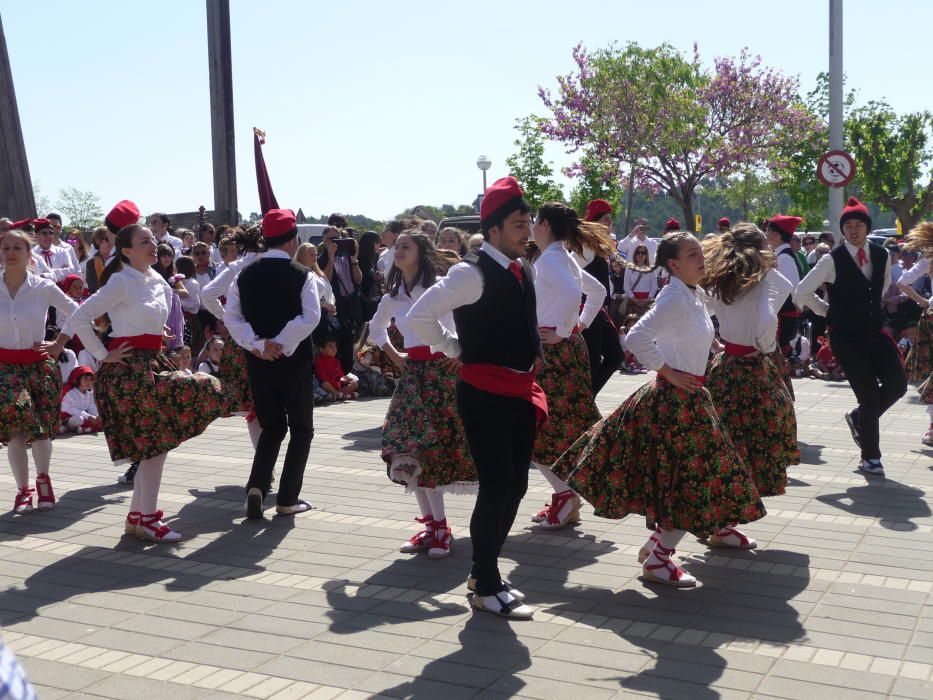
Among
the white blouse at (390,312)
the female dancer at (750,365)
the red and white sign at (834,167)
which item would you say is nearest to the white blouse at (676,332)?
the female dancer at (750,365)

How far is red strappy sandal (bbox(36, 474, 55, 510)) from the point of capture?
295 inches

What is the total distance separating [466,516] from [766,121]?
34.0 metres

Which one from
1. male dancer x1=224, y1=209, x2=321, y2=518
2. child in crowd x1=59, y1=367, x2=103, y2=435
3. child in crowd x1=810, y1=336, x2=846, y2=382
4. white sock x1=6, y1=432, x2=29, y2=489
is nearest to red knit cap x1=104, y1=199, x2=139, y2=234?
male dancer x1=224, y1=209, x2=321, y2=518

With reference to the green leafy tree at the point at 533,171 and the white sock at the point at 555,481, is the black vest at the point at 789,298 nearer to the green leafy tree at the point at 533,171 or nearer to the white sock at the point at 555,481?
the white sock at the point at 555,481

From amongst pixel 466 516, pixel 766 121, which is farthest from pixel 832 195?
pixel 766 121

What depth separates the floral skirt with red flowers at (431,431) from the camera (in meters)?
6.14

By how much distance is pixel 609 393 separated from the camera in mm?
13961

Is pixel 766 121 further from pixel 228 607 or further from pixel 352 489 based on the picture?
pixel 228 607

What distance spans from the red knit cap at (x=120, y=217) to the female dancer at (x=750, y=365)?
364 cm

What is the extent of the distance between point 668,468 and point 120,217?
3875 mm

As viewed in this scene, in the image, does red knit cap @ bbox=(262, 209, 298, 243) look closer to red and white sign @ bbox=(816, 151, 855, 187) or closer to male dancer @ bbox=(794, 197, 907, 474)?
male dancer @ bbox=(794, 197, 907, 474)

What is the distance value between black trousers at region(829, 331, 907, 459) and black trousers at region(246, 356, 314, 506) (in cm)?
425

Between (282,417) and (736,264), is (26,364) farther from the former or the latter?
(736,264)

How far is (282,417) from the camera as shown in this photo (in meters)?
7.34
